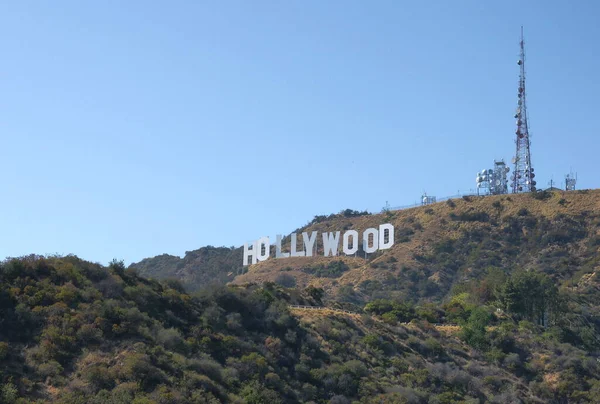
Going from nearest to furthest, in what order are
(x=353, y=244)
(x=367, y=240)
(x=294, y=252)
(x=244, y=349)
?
(x=244, y=349), (x=367, y=240), (x=294, y=252), (x=353, y=244)

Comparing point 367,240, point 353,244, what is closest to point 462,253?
point 367,240

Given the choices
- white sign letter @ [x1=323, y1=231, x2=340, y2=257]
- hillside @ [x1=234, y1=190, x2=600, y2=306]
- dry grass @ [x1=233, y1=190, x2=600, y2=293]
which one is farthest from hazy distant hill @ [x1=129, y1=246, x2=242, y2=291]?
white sign letter @ [x1=323, y1=231, x2=340, y2=257]

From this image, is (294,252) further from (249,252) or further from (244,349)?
(244,349)

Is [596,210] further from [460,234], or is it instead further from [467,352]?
[467,352]

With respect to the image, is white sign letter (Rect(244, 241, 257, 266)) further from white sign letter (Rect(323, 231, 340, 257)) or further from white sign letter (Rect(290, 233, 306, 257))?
white sign letter (Rect(323, 231, 340, 257))

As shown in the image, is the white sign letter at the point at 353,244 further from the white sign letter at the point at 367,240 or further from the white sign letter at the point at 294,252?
the white sign letter at the point at 294,252

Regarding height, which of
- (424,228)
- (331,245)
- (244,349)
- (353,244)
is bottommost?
(244,349)

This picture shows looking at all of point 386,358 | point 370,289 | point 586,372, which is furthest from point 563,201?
point 386,358
